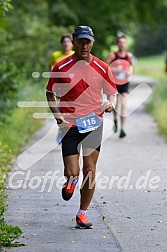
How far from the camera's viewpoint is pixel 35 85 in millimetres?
27469

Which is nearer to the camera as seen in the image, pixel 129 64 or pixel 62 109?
pixel 62 109

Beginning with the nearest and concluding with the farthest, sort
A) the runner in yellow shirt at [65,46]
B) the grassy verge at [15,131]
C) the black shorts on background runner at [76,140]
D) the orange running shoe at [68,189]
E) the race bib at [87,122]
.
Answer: the race bib at [87,122]
the black shorts on background runner at [76,140]
the orange running shoe at [68,189]
the grassy verge at [15,131]
the runner in yellow shirt at [65,46]

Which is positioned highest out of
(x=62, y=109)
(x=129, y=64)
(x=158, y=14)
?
(x=62, y=109)

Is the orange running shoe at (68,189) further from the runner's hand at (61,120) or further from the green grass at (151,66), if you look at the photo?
the green grass at (151,66)

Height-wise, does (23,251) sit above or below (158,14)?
above

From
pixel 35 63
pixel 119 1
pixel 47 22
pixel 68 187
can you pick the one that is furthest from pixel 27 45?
pixel 68 187

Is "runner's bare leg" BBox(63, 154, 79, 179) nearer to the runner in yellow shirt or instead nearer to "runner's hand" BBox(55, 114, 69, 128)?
"runner's hand" BBox(55, 114, 69, 128)

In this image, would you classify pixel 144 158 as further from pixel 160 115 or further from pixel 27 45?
pixel 27 45

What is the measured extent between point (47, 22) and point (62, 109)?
84.2ft

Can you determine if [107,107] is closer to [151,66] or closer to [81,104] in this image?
[81,104]

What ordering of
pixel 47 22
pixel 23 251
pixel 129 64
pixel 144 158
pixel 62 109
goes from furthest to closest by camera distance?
pixel 47 22 < pixel 129 64 < pixel 144 158 < pixel 62 109 < pixel 23 251

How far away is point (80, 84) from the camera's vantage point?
8484 mm

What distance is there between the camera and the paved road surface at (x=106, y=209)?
789 cm

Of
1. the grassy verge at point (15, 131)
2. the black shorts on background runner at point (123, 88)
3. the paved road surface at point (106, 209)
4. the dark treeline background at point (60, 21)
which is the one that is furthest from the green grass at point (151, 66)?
the paved road surface at point (106, 209)
